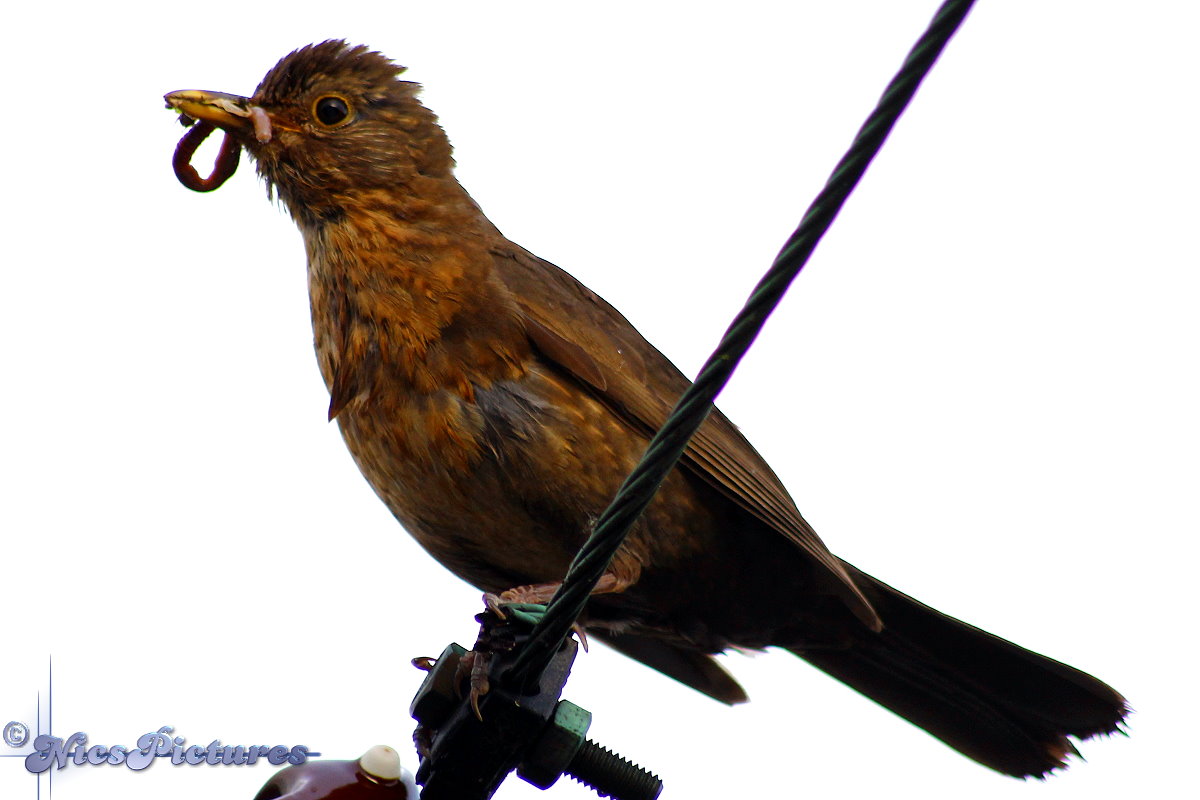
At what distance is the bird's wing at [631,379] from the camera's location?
13.6 ft

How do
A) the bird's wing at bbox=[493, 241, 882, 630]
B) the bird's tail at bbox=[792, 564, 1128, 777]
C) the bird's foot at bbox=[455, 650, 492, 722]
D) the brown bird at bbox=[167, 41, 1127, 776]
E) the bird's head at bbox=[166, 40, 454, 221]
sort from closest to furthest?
the bird's foot at bbox=[455, 650, 492, 722] < the brown bird at bbox=[167, 41, 1127, 776] < the bird's wing at bbox=[493, 241, 882, 630] < the bird's head at bbox=[166, 40, 454, 221] < the bird's tail at bbox=[792, 564, 1128, 777]

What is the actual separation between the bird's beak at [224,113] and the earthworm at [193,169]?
93 mm

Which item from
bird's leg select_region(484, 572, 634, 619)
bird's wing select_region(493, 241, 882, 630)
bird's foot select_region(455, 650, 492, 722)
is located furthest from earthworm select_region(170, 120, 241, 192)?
bird's foot select_region(455, 650, 492, 722)

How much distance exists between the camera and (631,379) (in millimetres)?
4312

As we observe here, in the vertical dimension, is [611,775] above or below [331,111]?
below

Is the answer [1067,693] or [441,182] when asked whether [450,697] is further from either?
[1067,693]

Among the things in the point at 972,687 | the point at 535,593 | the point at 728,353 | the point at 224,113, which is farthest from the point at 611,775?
the point at 224,113

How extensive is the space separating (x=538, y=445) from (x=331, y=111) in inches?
58.2

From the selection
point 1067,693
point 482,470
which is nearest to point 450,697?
point 482,470

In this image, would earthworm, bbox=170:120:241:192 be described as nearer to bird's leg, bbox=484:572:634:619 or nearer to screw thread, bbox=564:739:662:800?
bird's leg, bbox=484:572:634:619

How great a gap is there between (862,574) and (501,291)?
1.67m

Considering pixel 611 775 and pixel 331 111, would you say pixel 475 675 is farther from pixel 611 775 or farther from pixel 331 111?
pixel 331 111

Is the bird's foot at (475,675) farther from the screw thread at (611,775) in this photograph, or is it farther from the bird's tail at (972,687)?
the bird's tail at (972,687)

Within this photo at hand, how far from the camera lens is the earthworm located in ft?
14.9
